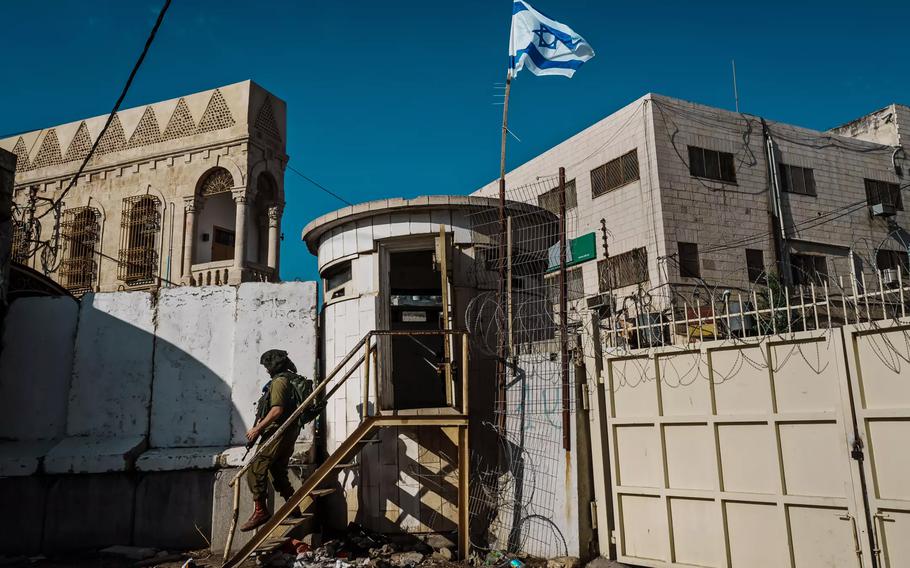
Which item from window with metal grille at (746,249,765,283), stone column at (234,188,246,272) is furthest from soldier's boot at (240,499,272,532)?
window with metal grille at (746,249,765,283)

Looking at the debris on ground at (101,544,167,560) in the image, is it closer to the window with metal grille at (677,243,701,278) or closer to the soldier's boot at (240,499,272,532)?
the soldier's boot at (240,499,272,532)

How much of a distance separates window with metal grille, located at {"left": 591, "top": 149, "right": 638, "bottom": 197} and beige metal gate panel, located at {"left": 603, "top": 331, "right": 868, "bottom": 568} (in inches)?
548

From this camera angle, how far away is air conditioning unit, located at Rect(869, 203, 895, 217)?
22172 mm

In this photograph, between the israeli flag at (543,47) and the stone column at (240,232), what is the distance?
1319 centimetres

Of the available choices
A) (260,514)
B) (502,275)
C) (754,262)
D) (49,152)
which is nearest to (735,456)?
(502,275)

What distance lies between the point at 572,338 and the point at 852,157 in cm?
1992

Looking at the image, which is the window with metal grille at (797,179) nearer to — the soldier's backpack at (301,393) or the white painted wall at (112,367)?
the soldier's backpack at (301,393)

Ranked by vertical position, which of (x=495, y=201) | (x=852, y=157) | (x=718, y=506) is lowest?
(x=718, y=506)

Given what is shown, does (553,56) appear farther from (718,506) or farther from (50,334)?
(50,334)

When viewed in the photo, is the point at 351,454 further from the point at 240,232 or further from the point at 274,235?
the point at 274,235

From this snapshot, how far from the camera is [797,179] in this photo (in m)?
21.6

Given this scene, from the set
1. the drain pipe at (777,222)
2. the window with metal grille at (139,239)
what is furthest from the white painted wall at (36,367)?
the drain pipe at (777,222)

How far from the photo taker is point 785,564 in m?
6.05

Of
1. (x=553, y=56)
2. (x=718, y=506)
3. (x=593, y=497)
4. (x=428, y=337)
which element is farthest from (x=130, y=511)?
(x=553, y=56)
